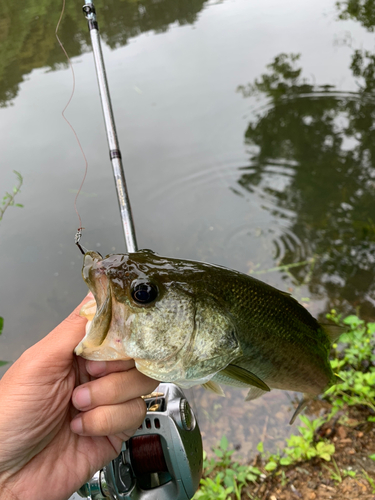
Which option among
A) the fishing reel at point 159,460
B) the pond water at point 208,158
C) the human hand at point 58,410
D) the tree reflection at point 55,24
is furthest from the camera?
the tree reflection at point 55,24

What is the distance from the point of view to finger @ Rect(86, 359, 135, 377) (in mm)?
1389

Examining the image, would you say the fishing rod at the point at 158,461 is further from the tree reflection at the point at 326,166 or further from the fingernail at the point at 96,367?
the tree reflection at the point at 326,166

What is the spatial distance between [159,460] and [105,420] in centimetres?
49

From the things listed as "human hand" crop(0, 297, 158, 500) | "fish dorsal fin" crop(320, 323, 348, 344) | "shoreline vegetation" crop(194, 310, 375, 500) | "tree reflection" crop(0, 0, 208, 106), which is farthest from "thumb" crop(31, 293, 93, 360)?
"tree reflection" crop(0, 0, 208, 106)

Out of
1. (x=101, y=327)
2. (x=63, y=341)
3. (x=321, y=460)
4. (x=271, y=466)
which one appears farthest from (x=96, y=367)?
(x=321, y=460)

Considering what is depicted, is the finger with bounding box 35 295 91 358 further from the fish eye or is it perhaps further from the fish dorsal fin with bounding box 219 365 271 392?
the fish dorsal fin with bounding box 219 365 271 392

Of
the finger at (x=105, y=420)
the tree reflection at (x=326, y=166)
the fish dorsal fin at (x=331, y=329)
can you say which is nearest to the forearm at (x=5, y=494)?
the finger at (x=105, y=420)

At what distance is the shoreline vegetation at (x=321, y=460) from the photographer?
7.92 feet

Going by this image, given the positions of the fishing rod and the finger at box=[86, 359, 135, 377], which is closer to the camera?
the finger at box=[86, 359, 135, 377]

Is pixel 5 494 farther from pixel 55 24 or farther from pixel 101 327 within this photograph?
pixel 55 24

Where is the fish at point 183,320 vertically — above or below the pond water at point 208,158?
below

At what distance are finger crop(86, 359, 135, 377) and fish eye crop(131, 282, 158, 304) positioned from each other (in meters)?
0.34

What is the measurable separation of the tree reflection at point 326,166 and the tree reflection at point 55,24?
3687mm

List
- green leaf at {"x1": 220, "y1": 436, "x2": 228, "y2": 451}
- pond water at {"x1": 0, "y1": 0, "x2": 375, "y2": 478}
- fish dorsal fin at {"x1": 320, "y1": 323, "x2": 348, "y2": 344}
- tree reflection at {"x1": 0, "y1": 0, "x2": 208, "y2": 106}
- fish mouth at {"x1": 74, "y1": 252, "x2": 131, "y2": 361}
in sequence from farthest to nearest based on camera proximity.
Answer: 1. tree reflection at {"x1": 0, "y1": 0, "x2": 208, "y2": 106}
2. pond water at {"x1": 0, "y1": 0, "x2": 375, "y2": 478}
3. green leaf at {"x1": 220, "y1": 436, "x2": 228, "y2": 451}
4. fish dorsal fin at {"x1": 320, "y1": 323, "x2": 348, "y2": 344}
5. fish mouth at {"x1": 74, "y1": 252, "x2": 131, "y2": 361}
